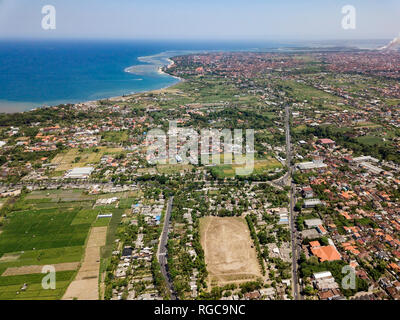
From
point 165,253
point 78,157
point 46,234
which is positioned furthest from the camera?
point 78,157

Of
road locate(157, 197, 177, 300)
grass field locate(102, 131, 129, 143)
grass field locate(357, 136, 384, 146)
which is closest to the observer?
road locate(157, 197, 177, 300)

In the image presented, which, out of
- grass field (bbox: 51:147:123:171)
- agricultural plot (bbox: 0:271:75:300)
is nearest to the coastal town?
agricultural plot (bbox: 0:271:75:300)

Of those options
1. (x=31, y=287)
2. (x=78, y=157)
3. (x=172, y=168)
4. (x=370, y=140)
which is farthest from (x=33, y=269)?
(x=370, y=140)

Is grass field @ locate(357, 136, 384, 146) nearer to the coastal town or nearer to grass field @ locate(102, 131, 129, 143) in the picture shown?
the coastal town

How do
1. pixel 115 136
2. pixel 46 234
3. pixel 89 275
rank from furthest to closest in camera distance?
pixel 115 136 → pixel 46 234 → pixel 89 275

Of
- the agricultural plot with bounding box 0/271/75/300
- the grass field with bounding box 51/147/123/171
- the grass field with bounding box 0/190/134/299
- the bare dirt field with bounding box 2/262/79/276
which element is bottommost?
the agricultural plot with bounding box 0/271/75/300

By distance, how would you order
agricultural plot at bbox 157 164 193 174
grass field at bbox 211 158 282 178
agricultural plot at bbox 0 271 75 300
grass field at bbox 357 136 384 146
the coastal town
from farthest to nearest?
grass field at bbox 357 136 384 146 < agricultural plot at bbox 157 164 193 174 < grass field at bbox 211 158 282 178 < the coastal town < agricultural plot at bbox 0 271 75 300

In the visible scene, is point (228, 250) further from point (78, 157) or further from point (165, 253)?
point (78, 157)

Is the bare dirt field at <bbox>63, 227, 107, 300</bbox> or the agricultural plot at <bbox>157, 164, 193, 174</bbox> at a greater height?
the agricultural plot at <bbox>157, 164, 193, 174</bbox>
